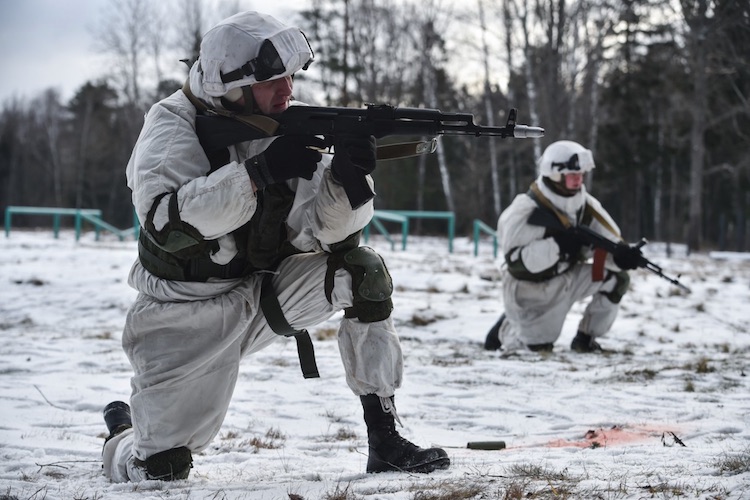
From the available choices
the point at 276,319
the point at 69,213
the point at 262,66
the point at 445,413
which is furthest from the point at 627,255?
the point at 69,213

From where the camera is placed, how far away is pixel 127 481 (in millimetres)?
3281

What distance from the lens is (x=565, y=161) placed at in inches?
273

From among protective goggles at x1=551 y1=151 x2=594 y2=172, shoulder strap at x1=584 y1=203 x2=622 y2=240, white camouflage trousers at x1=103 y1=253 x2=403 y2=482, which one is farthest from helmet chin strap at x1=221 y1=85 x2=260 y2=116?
shoulder strap at x1=584 y1=203 x2=622 y2=240

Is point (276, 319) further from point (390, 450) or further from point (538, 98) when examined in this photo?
point (538, 98)

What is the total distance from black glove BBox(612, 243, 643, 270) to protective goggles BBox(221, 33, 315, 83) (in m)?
4.22

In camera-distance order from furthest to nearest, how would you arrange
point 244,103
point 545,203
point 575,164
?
point 545,203 → point 575,164 → point 244,103

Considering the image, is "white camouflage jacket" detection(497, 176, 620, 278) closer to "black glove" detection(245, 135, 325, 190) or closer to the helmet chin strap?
the helmet chin strap

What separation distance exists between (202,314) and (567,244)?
437cm

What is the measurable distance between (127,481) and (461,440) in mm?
1569

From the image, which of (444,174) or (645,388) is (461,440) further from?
(444,174)

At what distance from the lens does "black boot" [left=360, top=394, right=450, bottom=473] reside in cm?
314

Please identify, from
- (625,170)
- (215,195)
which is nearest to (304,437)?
(215,195)

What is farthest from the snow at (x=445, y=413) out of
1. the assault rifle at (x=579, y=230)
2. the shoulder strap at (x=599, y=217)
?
the shoulder strap at (x=599, y=217)

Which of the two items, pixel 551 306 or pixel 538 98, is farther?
pixel 538 98
